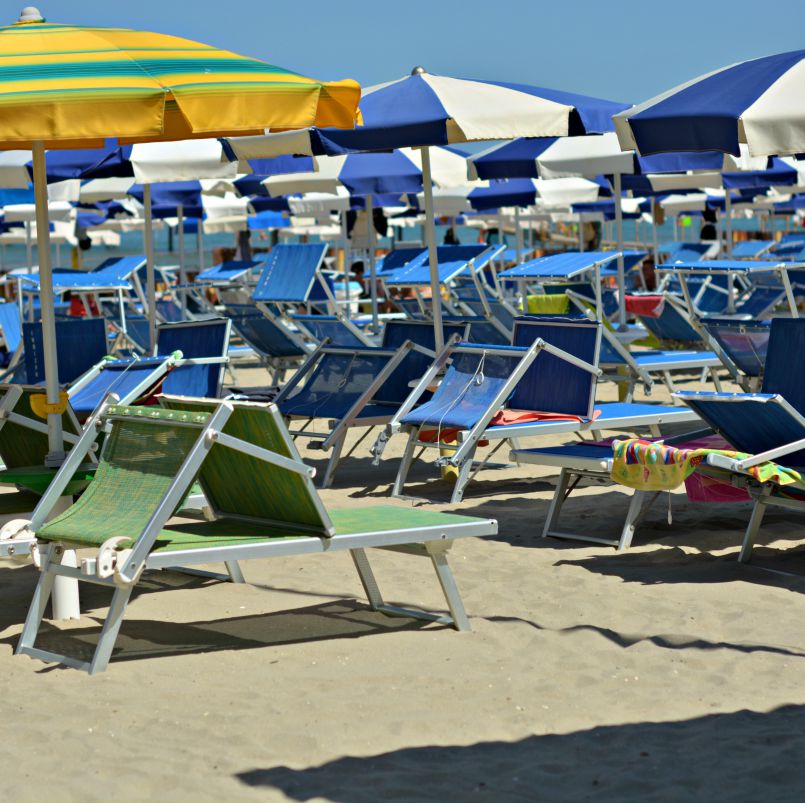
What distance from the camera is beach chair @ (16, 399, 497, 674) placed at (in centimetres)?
377

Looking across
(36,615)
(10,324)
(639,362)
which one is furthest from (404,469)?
(10,324)

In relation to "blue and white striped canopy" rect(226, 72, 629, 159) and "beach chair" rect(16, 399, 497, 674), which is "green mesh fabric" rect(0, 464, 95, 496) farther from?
"blue and white striped canopy" rect(226, 72, 629, 159)

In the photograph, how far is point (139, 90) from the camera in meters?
4.06

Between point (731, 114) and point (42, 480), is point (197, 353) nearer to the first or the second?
point (42, 480)

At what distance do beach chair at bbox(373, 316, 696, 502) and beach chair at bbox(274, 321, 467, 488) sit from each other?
1.17 ft

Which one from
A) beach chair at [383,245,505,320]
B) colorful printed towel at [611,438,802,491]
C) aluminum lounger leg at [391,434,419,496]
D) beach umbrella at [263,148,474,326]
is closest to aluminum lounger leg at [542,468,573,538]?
colorful printed towel at [611,438,802,491]

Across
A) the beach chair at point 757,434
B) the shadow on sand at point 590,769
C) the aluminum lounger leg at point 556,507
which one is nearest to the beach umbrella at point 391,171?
the aluminum lounger leg at point 556,507

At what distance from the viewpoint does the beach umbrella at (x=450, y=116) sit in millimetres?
6766

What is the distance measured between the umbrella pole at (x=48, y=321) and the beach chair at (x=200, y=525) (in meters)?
0.58

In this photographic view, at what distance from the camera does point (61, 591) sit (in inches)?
176

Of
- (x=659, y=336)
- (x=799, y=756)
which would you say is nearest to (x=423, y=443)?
(x=799, y=756)

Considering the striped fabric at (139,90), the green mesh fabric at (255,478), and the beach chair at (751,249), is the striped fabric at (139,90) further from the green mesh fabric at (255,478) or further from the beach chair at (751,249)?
the beach chair at (751,249)

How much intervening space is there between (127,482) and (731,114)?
8.72 ft

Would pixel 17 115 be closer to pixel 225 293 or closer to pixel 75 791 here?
pixel 75 791
